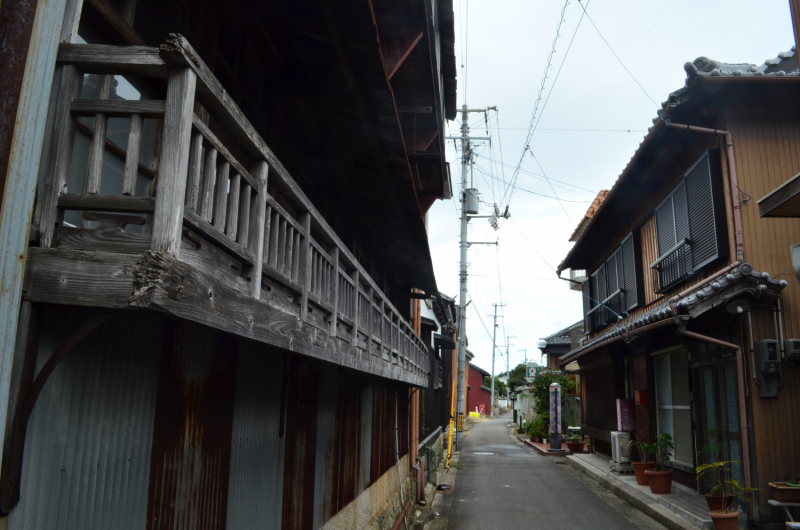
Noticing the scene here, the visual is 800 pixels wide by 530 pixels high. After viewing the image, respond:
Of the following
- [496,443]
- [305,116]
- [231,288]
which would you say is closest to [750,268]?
[305,116]

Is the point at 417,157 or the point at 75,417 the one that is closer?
the point at 75,417

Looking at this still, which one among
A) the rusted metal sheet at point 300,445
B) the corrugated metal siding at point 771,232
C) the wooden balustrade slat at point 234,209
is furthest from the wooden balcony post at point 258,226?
the corrugated metal siding at point 771,232

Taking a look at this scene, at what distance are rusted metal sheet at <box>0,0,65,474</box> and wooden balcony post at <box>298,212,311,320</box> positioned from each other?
2.17 meters

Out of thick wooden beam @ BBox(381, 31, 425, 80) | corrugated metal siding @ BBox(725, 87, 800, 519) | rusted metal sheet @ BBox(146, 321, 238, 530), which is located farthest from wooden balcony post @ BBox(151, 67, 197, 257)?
corrugated metal siding @ BBox(725, 87, 800, 519)

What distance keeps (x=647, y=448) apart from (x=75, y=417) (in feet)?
43.8

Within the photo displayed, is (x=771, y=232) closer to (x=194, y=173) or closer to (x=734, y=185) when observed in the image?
(x=734, y=185)

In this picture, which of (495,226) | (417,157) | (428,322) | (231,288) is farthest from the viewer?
(495,226)

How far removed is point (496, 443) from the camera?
32.4 meters

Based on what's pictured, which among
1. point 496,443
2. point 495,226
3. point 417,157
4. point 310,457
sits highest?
point 495,226

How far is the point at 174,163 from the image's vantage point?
228cm

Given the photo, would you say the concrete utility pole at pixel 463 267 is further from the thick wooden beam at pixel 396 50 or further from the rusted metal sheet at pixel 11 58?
the rusted metal sheet at pixel 11 58

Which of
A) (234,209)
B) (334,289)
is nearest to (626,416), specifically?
(334,289)

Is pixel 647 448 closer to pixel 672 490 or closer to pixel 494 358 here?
pixel 672 490

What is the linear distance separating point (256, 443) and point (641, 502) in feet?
34.2
